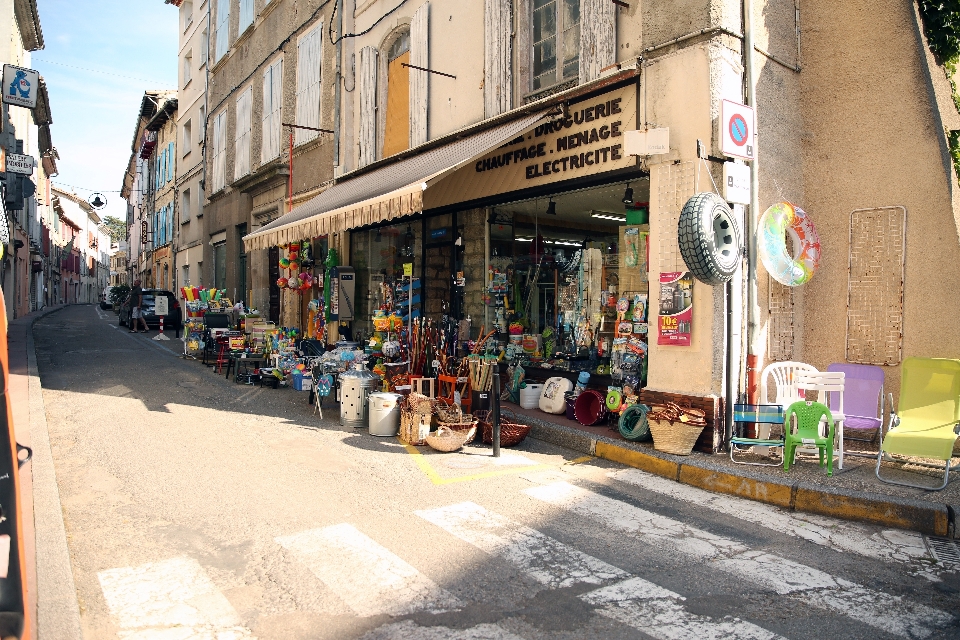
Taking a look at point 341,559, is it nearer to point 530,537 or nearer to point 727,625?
point 530,537

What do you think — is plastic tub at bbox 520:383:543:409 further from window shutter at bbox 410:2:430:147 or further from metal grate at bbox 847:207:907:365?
window shutter at bbox 410:2:430:147

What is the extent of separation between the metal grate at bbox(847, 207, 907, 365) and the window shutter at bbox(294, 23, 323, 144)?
11.0 metres

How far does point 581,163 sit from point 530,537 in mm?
4884

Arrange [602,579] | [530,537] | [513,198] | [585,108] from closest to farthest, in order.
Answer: [602,579]
[530,537]
[585,108]
[513,198]

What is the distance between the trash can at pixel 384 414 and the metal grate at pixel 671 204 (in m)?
3.24

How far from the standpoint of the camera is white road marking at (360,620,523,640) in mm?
3001

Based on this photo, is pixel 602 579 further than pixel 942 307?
No

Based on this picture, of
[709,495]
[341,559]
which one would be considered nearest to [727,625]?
[341,559]

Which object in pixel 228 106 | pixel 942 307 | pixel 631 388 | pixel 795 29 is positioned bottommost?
pixel 631 388

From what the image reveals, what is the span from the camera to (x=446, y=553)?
399 centimetres

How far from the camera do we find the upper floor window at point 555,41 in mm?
8281

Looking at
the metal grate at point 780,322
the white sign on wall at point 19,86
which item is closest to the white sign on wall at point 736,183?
the metal grate at point 780,322

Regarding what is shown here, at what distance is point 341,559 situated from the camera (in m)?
3.89

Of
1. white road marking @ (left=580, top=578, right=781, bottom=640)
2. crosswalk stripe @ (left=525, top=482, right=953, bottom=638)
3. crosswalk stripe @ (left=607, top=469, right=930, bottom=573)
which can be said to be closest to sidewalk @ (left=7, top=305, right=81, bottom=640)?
white road marking @ (left=580, top=578, right=781, bottom=640)
